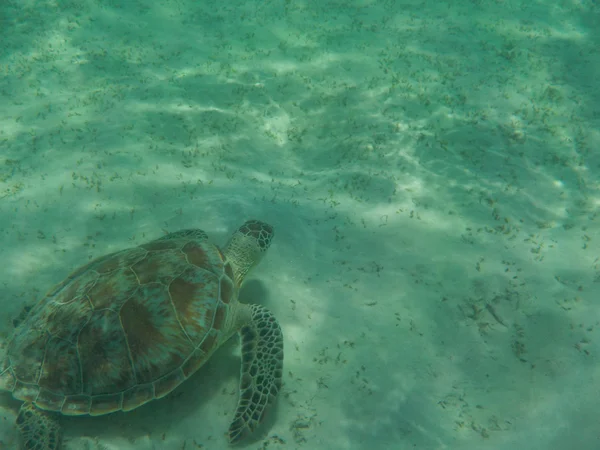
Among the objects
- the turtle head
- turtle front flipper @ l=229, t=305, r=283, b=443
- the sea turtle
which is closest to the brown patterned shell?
the sea turtle

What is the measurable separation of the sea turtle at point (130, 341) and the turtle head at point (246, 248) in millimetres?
332

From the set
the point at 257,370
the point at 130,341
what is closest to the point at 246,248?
the point at 257,370

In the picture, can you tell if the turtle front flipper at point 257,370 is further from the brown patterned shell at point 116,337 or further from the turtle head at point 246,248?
the turtle head at point 246,248

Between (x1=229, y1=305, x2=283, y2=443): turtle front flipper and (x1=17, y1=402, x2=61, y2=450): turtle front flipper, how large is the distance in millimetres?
1388

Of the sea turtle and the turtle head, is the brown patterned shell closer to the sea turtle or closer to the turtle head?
the sea turtle

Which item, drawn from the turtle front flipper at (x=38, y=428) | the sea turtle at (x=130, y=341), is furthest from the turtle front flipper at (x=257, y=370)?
the turtle front flipper at (x=38, y=428)

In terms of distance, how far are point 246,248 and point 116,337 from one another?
1.47 m

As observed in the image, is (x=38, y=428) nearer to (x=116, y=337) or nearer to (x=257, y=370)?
(x=116, y=337)

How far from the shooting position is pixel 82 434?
2.84 meters

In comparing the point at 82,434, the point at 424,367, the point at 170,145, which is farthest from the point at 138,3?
the point at 424,367

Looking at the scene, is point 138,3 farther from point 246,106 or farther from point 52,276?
point 52,276

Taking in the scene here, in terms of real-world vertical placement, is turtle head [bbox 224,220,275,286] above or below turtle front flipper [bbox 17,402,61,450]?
above

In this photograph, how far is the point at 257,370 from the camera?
120 inches

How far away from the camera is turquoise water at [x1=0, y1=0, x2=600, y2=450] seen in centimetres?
308
